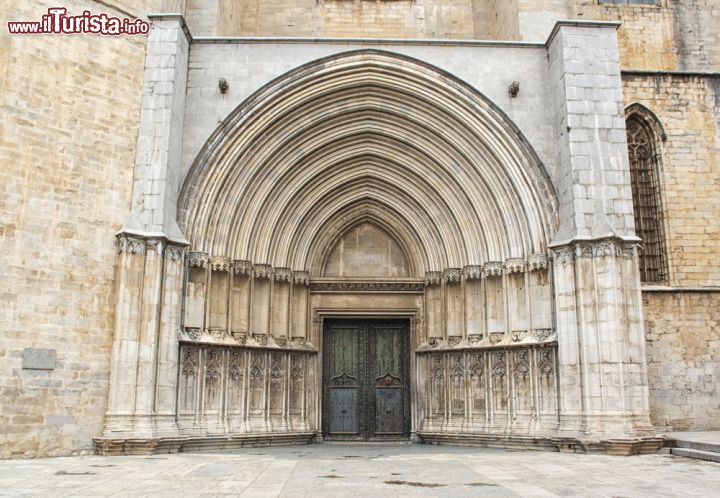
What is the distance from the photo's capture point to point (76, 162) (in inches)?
373

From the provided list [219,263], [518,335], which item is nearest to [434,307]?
[518,335]

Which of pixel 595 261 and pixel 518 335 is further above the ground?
pixel 595 261

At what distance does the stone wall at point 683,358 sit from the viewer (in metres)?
11.8

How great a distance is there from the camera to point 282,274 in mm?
11656

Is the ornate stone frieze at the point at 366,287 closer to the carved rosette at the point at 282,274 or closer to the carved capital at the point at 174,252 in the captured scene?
the carved rosette at the point at 282,274

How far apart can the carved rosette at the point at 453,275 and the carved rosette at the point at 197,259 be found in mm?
4090

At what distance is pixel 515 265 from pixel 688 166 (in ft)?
15.2

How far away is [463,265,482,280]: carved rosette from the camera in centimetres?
1134

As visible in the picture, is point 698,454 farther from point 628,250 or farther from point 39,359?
point 39,359

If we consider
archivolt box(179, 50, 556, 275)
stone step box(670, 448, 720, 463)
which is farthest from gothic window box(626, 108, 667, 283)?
stone step box(670, 448, 720, 463)

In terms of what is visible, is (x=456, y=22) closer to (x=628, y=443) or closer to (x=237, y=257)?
(x=237, y=257)

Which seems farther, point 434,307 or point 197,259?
point 434,307

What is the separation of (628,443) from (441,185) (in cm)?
512

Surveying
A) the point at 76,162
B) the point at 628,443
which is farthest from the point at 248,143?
the point at 628,443
